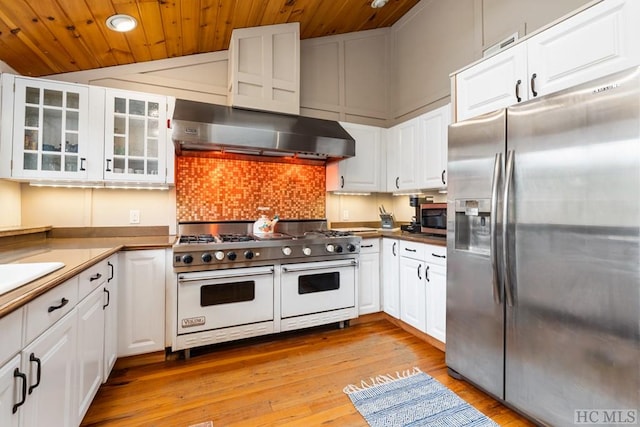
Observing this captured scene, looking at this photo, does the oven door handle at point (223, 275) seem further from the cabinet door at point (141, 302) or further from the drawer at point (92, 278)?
the drawer at point (92, 278)

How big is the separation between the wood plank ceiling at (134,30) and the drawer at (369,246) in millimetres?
2321

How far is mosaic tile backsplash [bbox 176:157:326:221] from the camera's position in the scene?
2.90 m

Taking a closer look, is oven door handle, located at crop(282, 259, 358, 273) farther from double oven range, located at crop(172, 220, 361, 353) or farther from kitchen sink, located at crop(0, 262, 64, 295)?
kitchen sink, located at crop(0, 262, 64, 295)

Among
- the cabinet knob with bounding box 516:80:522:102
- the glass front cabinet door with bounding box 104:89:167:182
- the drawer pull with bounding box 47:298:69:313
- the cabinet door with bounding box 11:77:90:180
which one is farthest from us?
the glass front cabinet door with bounding box 104:89:167:182

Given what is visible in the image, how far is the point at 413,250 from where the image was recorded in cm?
270

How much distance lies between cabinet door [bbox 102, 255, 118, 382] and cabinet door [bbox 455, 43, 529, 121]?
267cm

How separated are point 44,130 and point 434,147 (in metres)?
3.22

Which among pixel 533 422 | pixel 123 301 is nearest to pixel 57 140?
pixel 123 301

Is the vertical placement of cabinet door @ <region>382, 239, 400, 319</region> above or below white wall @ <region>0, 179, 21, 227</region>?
below

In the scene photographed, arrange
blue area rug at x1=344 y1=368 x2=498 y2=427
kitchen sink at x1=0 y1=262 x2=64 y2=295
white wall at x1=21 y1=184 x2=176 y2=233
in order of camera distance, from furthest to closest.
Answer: white wall at x1=21 y1=184 x2=176 y2=233, blue area rug at x1=344 y1=368 x2=498 y2=427, kitchen sink at x1=0 y1=262 x2=64 y2=295

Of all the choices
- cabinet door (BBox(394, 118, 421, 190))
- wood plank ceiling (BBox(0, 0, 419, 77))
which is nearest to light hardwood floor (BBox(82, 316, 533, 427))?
cabinet door (BBox(394, 118, 421, 190))

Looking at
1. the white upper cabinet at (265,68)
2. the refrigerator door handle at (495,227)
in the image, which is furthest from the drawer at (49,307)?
the refrigerator door handle at (495,227)


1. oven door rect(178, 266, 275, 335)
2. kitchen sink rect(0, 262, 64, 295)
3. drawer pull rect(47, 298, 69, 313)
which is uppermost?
kitchen sink rect(0, 262, 64, 295)

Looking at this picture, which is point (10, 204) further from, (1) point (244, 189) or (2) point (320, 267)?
(2) point (320, 267)
